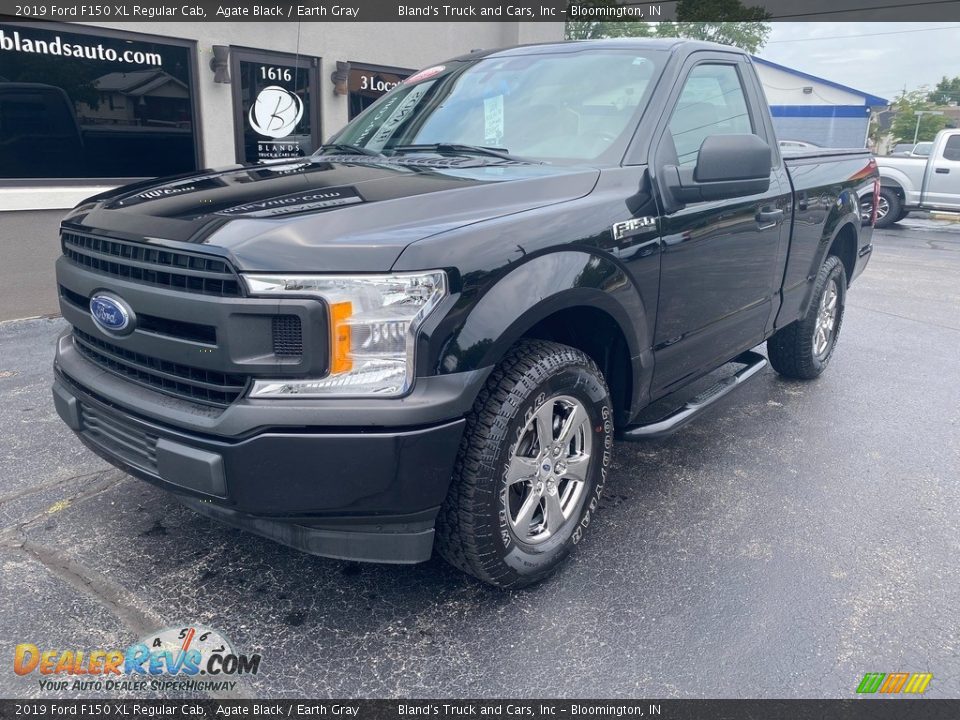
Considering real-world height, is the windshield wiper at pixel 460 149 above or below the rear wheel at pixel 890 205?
above

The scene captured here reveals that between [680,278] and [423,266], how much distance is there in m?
1.44

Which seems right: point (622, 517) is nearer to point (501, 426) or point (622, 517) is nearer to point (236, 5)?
point (501, 426)

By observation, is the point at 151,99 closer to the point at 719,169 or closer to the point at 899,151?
the point at 719,169

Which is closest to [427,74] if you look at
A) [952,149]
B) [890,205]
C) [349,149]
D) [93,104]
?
[349,149]

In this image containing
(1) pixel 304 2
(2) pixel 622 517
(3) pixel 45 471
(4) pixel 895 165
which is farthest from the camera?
(4) pixel 895 165

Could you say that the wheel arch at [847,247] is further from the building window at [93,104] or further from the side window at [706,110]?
the building window at [93,104]

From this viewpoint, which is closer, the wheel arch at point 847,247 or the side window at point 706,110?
the side window at point 706,110

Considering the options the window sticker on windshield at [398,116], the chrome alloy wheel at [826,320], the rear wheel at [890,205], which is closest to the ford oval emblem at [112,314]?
the window sticker on windshield at [398,116]

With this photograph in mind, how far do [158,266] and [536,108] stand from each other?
179cm

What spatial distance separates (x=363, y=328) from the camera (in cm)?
208

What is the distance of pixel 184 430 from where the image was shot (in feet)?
7.25

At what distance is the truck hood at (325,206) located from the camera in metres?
2.07

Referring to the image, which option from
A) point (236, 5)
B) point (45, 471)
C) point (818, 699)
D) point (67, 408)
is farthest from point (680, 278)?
point (236, 5)

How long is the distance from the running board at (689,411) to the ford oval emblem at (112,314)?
1.93 metres
